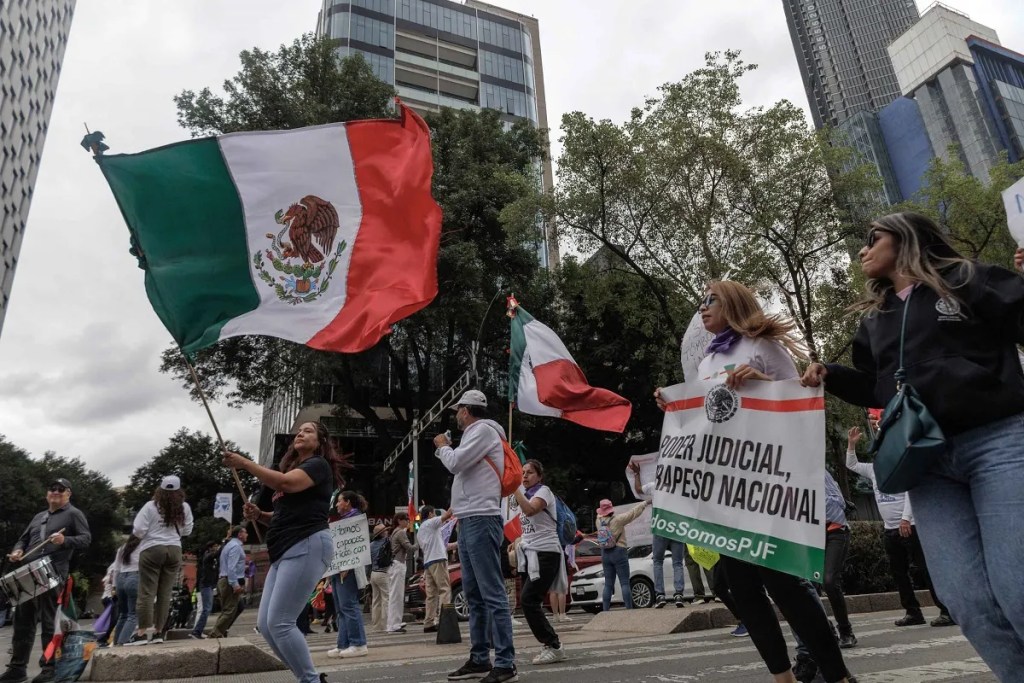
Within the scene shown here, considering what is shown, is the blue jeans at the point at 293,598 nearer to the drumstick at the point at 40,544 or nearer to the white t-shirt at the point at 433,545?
the drumstick at the point at 40,544

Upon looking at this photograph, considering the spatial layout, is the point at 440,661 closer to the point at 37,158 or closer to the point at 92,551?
the point at 92,551

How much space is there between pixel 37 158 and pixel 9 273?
14.5 m

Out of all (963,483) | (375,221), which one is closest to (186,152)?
(375,221)

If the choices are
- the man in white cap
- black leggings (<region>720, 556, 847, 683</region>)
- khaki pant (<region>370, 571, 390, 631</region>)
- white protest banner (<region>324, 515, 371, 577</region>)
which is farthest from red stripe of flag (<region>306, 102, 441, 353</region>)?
khaki pant (<region>370, 571, 390, 631</region>)

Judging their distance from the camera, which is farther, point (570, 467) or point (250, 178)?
point (570, 467)

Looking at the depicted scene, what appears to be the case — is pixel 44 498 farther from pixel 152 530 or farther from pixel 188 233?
pixel 188 233

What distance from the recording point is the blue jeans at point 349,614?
7.64 m

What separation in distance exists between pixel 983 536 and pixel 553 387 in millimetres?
7321

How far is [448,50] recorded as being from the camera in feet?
189

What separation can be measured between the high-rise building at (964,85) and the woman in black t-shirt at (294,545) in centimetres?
8638

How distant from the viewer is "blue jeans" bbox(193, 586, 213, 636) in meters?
13.4

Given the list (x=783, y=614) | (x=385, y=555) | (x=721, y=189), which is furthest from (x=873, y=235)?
(x=721, y=189)

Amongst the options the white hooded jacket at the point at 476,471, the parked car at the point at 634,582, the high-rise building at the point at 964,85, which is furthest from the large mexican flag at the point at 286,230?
the high-rise building at the point at 964,85

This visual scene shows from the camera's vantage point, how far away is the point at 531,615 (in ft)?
18.7
